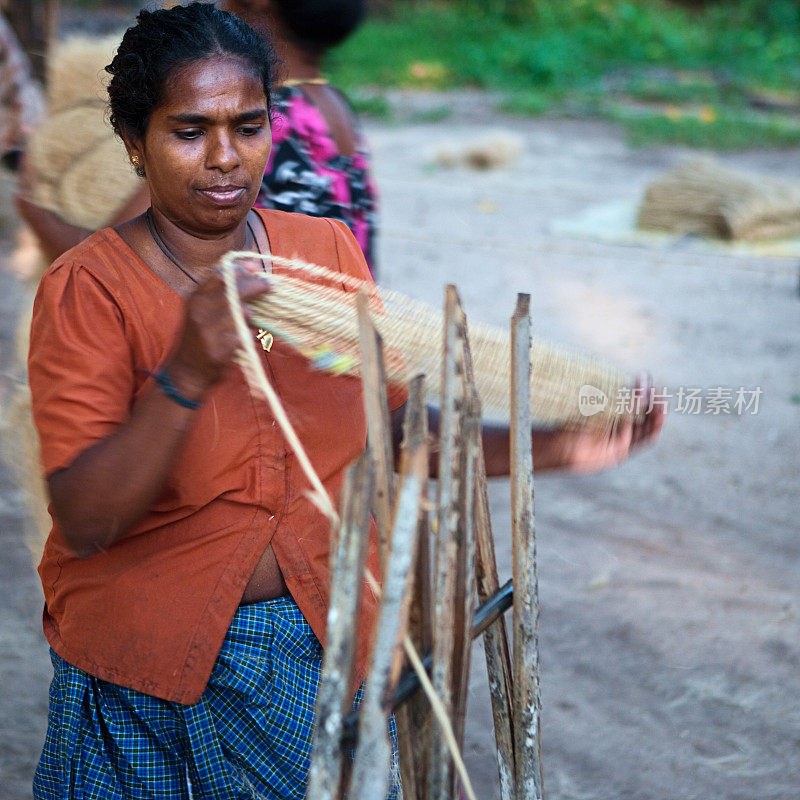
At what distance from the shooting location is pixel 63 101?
2969mm

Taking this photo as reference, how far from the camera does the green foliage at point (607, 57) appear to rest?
436 inches

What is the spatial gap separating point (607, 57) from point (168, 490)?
1312 centimetres

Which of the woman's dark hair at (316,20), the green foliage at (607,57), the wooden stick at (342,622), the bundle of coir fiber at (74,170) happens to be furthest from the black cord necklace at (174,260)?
the green foliage at (607,57)

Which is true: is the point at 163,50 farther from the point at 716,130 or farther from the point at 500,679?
the point at 716,130

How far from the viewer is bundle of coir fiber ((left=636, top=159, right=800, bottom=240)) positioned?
6.06 metres

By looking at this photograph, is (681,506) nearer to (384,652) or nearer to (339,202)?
(339,202)

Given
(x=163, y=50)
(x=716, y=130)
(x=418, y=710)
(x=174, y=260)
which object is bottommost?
(x=716, y=130)

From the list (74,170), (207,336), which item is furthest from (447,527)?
(74,170)

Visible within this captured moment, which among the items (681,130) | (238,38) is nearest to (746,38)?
(681,130)

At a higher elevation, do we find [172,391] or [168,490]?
[172,391]

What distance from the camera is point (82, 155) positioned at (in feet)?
9.11

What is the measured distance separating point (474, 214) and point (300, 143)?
5.05 meters

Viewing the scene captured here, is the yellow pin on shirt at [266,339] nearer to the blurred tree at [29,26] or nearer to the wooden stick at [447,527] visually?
the wooden stick at [447,527]

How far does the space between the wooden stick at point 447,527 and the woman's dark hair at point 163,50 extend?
551mm
